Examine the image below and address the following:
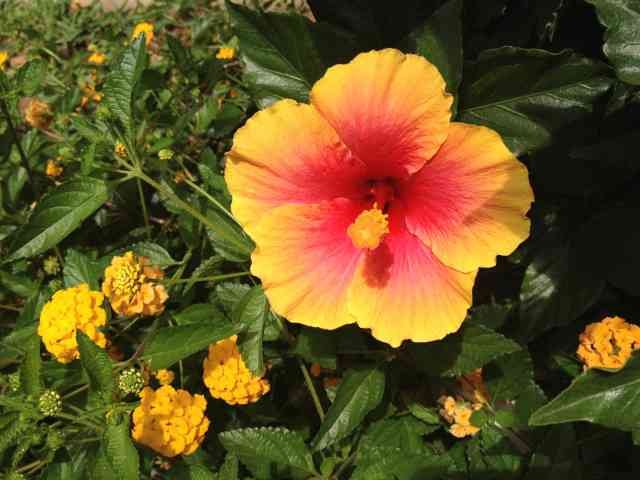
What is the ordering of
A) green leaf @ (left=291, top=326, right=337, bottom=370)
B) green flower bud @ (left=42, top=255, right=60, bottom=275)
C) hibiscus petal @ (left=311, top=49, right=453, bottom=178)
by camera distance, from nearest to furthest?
1. hibiscus petal @ (left=311, top=49, right=453, bottom=178)
2. green leaf @ (left=291, top=326, right=337, bottom=370)
3. green flower bud @ (left=42, top=255, right=60, bottom=275)

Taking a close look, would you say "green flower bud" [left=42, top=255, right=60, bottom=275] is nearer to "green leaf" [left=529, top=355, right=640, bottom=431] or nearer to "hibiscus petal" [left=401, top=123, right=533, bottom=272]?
"hibiscus petal" [left=401, top=123, right=533, bottom=272]

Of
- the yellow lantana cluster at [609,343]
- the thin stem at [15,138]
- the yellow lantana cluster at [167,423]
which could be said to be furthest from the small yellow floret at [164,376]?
the yellow lantana cluster at [609,343]

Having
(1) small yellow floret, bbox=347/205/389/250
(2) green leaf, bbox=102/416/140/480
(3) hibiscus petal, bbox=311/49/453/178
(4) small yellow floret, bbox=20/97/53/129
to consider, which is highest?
(3) hibiscus petal, bbox=311/49/453/178

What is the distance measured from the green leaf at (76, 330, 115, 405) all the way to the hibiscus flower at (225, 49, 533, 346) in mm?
327

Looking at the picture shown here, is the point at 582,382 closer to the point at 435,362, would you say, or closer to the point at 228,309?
the point at 435,362

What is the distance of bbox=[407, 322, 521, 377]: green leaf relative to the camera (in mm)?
1097

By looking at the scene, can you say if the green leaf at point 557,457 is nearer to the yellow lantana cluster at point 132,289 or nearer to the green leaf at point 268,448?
the green leaf at point 268,448

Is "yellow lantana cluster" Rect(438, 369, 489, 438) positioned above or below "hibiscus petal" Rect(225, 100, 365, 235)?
below

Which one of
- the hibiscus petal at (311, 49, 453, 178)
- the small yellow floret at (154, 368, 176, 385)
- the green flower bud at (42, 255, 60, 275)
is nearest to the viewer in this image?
the hibiscus petal at (311, 49, 453, 178)

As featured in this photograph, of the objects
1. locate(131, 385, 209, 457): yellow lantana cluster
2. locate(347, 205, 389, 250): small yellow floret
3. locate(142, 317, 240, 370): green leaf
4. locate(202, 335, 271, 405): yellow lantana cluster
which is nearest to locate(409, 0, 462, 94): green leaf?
locate(347, 205, 389, 250): small yellow floret

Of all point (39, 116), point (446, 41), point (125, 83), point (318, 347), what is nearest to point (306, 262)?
point (318, 347)

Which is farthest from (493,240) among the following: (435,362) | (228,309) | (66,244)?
(66,244)

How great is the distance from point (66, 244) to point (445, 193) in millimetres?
1257

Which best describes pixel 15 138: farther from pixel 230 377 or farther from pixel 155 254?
pixel 230 377
